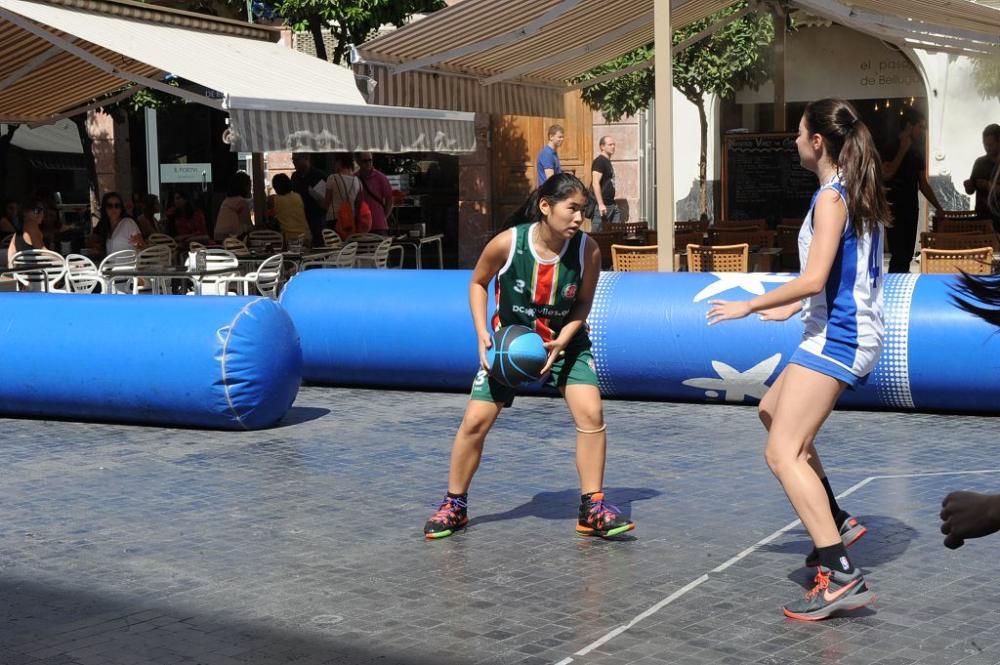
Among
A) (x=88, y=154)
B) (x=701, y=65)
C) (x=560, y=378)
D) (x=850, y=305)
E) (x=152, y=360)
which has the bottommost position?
(x=152, y=360)

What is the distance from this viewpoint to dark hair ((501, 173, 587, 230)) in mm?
5816

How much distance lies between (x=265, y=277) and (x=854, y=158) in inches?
352

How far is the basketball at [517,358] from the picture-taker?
19.0 ft

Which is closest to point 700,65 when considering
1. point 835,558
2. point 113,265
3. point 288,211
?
point 288,211

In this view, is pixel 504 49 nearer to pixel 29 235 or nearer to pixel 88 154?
pixel 29 235

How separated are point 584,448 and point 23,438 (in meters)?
4.03

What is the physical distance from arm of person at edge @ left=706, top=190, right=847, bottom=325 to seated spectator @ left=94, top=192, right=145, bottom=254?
10.5 metres

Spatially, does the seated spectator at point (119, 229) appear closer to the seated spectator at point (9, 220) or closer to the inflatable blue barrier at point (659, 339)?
the seated spectator at point (9, 220)

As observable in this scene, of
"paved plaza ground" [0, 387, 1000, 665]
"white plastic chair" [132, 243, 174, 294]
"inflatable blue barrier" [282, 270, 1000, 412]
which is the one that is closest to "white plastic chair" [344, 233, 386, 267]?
"white plastic chair" [132, 243, 174, 294]

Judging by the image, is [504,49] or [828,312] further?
[504,49]

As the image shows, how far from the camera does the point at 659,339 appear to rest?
9023 millimetres

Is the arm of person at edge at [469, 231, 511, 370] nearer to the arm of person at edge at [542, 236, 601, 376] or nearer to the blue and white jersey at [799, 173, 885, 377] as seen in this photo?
the arm of person at edge at [542, 236, 601, 376]

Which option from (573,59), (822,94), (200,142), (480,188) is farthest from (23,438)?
(200,142)

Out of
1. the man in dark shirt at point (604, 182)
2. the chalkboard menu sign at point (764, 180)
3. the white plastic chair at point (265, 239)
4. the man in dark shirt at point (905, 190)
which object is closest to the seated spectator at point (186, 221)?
the white plastic chair at point (265, 239)
